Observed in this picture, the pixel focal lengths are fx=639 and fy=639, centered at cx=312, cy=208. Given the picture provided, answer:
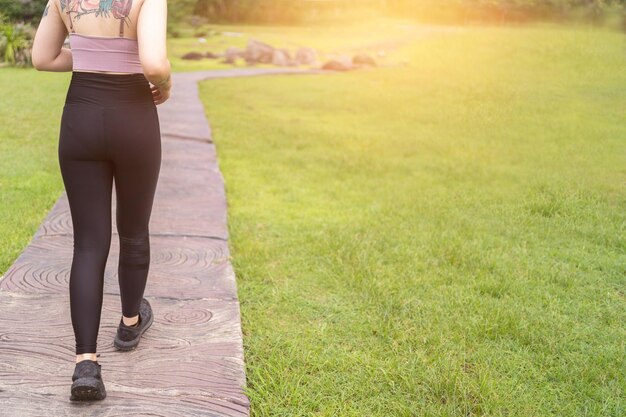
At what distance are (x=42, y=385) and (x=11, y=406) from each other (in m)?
0.17

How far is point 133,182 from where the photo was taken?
2469 mm

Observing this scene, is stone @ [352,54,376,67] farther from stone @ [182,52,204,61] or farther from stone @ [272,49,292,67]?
stone @ [182,52,204,61]

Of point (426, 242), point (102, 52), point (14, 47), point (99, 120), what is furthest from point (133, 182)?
point (14, 47)

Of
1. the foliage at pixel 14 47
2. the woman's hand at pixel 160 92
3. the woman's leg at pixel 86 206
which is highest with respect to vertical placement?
the woman's hand at pixel 160 92

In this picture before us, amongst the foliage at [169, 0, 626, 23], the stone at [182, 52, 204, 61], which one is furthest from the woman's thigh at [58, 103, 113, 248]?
the stone at [182, 52, 204, 61]

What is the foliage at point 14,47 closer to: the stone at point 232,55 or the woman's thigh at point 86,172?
the stone at point 232,55

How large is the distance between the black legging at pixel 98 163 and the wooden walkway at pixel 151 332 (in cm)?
29

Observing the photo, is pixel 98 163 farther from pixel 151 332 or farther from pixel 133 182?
pixel 151 332

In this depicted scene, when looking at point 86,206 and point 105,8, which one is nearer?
point 105,8

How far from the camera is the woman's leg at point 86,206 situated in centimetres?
231

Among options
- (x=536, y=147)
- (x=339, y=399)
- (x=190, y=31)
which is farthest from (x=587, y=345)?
(x=190, y=31)

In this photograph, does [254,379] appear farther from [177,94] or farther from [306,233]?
[177,94]

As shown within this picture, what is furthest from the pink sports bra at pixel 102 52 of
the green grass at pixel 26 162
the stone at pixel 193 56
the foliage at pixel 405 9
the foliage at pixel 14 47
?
the stone at pixel 193 56

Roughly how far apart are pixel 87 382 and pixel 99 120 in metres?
0.96
